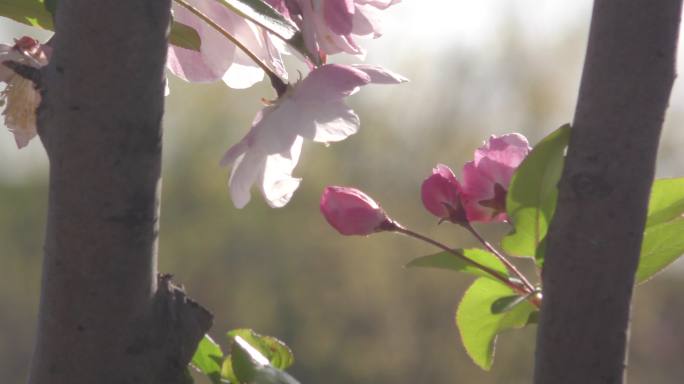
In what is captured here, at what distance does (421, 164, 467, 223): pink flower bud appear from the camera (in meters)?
0.49

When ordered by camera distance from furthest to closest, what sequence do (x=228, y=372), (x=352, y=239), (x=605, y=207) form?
(x=352, y=239) → (x=228, y=372) → (x=605, y=207)

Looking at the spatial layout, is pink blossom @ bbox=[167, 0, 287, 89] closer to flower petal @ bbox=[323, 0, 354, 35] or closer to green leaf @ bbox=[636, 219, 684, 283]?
flower petal @ bbox=[323, 0, 354, 35]

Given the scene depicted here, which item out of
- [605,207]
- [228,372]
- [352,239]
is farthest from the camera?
[352,239]

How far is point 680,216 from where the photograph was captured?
43 centimetres

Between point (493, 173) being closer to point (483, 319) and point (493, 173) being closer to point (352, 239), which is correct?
point (483, 319)

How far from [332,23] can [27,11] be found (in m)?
0.12

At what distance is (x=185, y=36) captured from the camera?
448mm

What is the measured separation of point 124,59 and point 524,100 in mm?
8006

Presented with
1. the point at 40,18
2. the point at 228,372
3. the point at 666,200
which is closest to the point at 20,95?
the point at 40,18

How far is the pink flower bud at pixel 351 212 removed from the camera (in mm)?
492

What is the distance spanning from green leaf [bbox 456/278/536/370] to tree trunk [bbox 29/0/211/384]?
14 centimetres

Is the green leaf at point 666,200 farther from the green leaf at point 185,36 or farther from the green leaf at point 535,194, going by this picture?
the green leaf at point 185,36

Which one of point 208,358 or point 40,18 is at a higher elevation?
point 40,18

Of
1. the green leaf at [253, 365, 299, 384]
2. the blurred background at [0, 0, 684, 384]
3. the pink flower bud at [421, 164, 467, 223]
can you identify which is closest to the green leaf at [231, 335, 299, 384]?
the green leaf at [253, 365, 299, 384]
